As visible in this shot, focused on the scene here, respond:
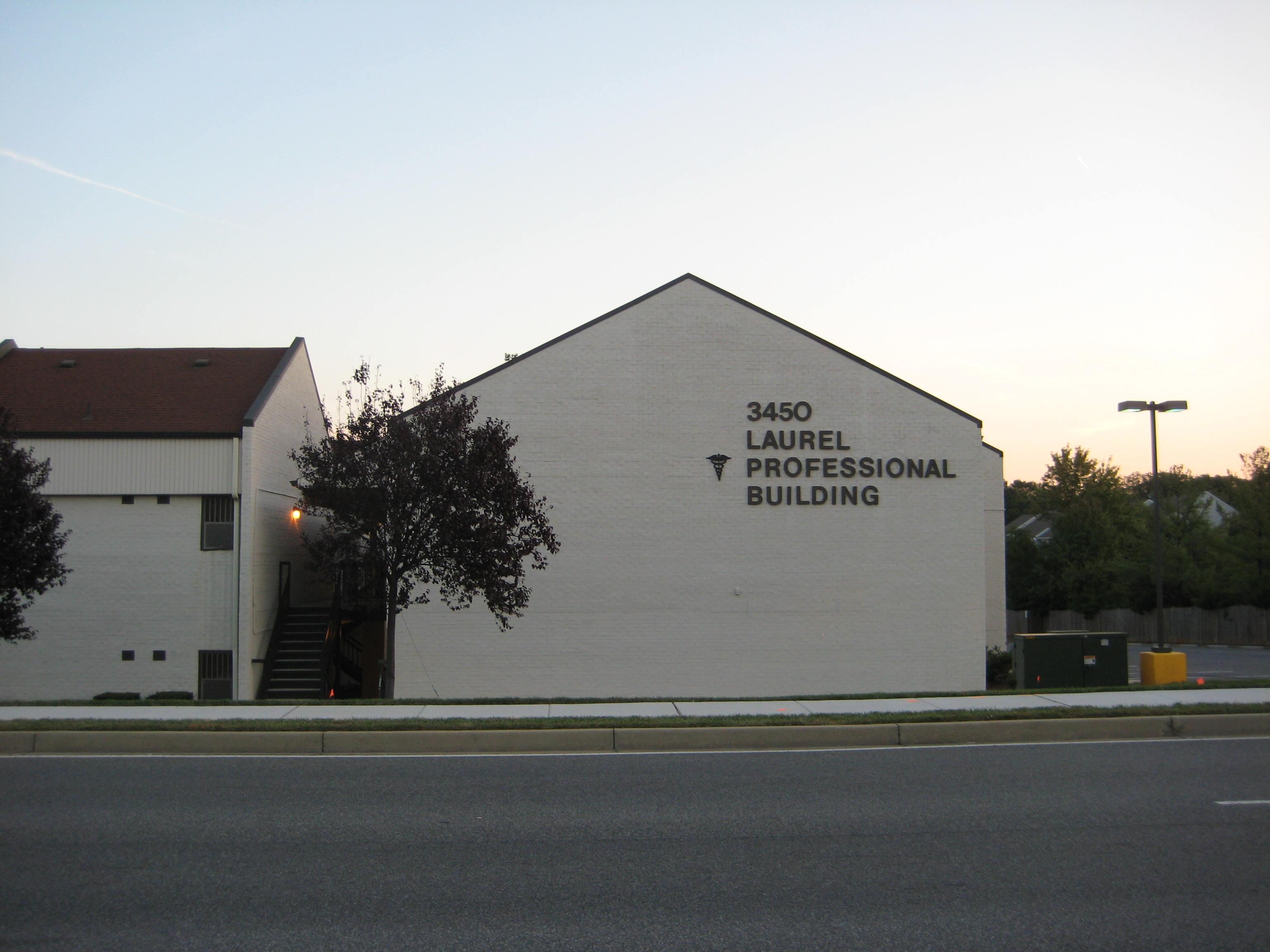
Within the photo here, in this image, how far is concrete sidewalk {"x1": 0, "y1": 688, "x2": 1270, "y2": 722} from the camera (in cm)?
1167

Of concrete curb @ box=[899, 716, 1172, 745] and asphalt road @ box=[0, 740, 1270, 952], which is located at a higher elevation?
concrete curb @ box=[899, 716, 1172, 745]

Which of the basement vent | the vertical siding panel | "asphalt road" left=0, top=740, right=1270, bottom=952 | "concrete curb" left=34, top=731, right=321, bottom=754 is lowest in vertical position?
the basement vent

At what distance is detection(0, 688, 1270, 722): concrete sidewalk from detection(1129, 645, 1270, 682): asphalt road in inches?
563

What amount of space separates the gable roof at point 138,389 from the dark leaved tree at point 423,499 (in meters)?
5.86

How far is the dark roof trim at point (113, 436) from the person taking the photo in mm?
24172

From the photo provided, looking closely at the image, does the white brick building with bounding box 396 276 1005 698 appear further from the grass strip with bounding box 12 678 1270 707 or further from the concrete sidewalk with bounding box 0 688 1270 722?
the concrete sidewalk with bounding box 0 688 1270 722

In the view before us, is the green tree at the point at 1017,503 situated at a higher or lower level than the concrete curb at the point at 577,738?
higher

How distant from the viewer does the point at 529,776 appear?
9195 millimetres

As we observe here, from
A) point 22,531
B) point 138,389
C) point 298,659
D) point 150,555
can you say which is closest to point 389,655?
point 298,659

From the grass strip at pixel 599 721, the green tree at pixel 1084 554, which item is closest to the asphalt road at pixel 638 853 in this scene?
the grass strip at pixel 599 721

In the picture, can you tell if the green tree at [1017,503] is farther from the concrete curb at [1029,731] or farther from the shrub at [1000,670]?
the concrete curb at [1029,731]

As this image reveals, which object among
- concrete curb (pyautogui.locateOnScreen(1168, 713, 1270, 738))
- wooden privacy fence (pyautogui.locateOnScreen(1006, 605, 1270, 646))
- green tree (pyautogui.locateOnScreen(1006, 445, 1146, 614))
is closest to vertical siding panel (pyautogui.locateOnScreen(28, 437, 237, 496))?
concrete curb (pyautogui.locateOnScreen(1168, 713, 1270, 738))

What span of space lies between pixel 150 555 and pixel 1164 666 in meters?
22.3

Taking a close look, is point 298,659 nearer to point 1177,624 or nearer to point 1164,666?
point 1164,666
